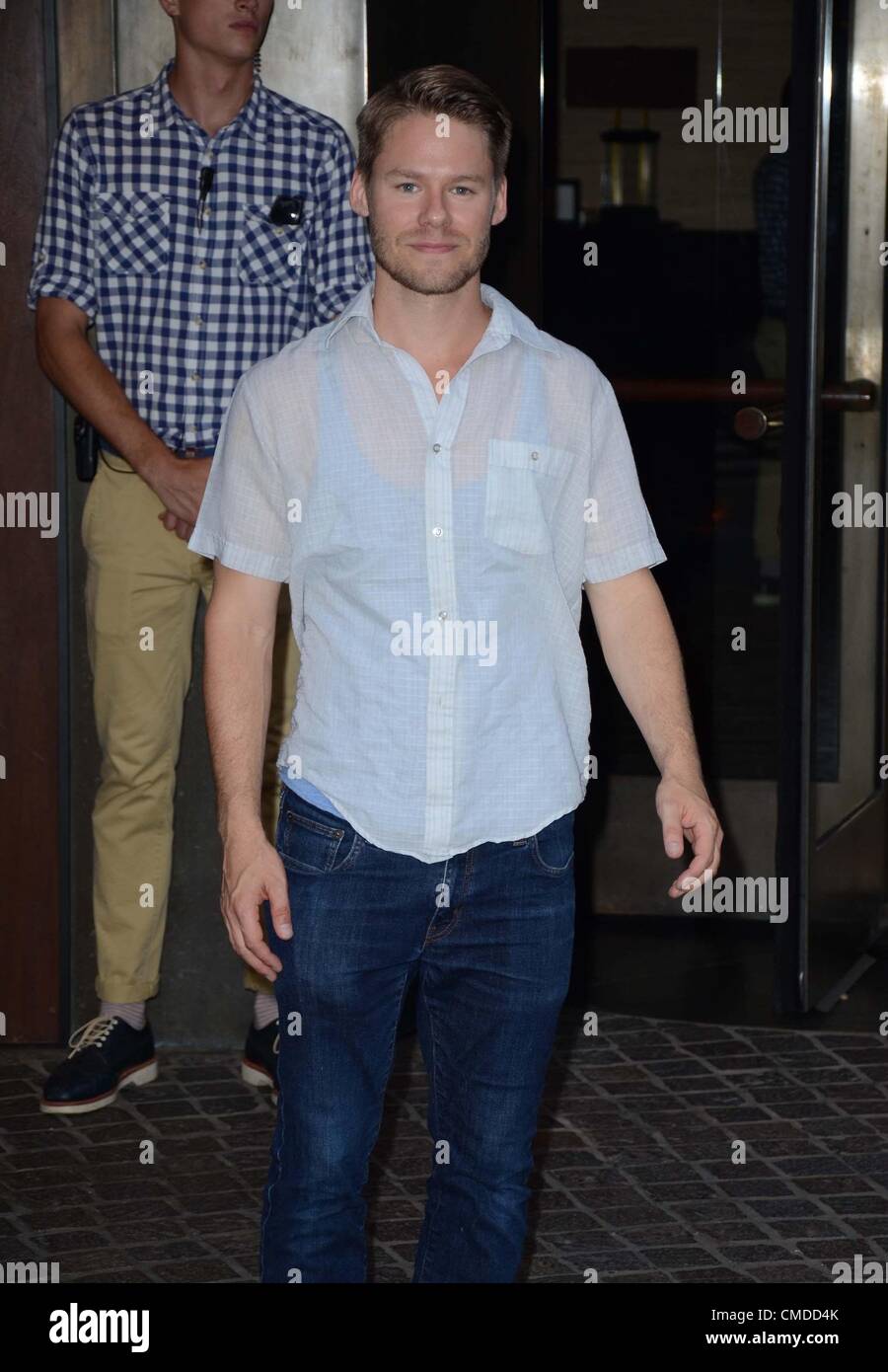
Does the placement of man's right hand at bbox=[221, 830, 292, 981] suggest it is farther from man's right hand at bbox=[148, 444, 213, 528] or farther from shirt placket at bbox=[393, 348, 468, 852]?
man's right hand at bbox=[148, 444, 213, 528]

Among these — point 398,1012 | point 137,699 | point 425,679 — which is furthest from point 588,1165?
point 425,679

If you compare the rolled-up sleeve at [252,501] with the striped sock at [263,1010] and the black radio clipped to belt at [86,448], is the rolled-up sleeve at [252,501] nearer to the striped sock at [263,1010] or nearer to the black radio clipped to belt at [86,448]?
the black radio clipped to belt at [86,448]

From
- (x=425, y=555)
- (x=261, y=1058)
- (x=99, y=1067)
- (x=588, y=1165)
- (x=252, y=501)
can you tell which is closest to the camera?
(x=425, y=555)

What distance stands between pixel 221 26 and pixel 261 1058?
244 cm

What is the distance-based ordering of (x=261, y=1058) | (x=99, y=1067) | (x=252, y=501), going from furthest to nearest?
(x=261, y=1058)
(x=99, y=1067)
(x=252, y=501)

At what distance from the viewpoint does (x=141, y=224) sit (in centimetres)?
446

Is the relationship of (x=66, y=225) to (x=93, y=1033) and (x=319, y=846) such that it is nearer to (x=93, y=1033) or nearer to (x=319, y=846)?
(x=93, y=1033)

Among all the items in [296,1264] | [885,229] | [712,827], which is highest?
[885,229]

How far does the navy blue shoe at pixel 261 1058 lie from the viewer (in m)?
4.66

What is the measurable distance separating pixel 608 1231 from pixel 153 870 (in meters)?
1.48

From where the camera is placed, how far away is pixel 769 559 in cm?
752

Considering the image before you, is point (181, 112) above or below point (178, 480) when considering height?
above

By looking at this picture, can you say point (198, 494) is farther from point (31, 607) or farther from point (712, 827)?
point (712, 827)

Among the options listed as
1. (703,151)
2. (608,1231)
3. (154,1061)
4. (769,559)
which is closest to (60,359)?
(154,1061)
